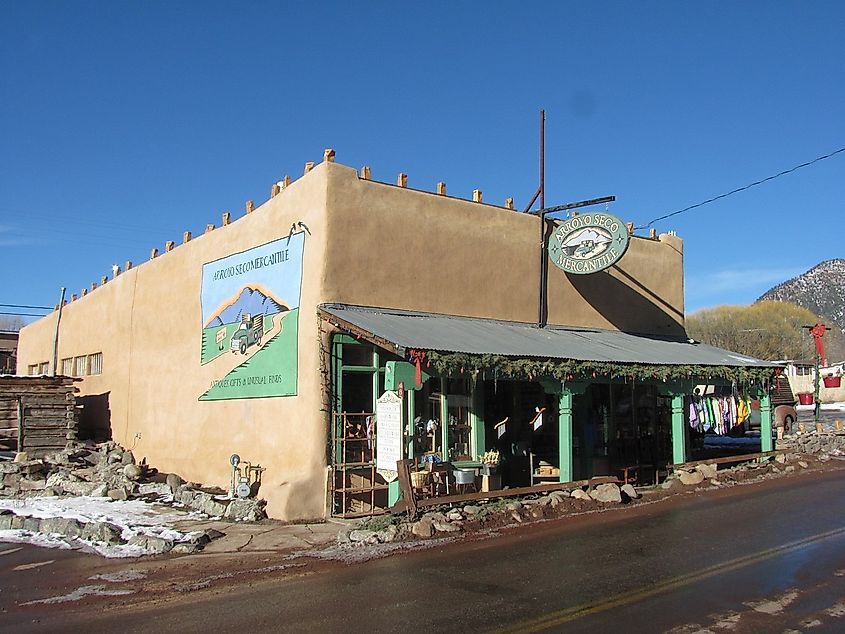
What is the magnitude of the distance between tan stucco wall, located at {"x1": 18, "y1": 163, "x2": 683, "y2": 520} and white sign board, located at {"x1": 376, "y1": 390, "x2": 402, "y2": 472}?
1.31 m

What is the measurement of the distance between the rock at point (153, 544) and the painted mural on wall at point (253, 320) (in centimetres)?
401

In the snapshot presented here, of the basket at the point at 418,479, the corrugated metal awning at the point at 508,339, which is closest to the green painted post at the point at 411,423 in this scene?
the basket at the point at 418,479

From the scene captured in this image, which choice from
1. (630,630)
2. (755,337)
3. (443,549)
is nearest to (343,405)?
(443,549)

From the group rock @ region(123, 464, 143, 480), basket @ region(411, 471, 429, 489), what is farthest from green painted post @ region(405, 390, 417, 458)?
rock @ region(123, 464, 143, 480)

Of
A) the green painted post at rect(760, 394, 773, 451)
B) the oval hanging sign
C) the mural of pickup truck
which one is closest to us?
the mural of pickup truck

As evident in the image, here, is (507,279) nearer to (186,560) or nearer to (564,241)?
(564,241)

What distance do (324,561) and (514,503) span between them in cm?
422

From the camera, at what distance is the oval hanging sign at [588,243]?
57.9 ft

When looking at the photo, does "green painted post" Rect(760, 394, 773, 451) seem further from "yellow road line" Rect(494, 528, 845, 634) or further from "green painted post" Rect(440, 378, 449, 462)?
"yellow road line" Rect(494, 528, 845, 634)

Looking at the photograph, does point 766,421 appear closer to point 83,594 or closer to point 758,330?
point 83,594

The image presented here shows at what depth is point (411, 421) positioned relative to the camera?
544 inches

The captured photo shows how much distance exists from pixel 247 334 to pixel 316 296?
273cm

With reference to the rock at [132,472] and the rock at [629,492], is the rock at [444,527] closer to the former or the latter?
the rock at [629,492]

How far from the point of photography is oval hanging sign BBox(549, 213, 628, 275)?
1764cm
